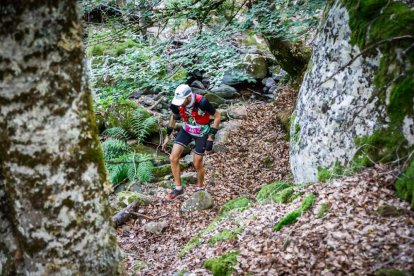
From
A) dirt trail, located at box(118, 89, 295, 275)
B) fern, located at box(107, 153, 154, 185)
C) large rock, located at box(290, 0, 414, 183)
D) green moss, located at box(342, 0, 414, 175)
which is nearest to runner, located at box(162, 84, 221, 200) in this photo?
dirt trail, located at box(118, 89, 295, 275)

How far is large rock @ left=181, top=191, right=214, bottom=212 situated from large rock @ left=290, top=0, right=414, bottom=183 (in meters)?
2.02

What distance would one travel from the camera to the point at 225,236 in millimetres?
5086

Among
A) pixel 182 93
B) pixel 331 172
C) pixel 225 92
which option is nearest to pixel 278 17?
pixel 182 93

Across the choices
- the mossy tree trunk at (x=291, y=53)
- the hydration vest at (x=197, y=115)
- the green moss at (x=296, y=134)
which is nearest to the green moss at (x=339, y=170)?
the green moss at (x=296, y=134)

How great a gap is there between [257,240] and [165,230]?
130 inches

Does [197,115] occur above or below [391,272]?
above

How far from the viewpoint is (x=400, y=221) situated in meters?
3.55

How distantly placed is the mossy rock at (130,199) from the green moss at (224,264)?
4.45 m

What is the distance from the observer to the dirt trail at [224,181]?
21.3ft

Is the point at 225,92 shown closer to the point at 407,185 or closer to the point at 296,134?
the point at 296,134

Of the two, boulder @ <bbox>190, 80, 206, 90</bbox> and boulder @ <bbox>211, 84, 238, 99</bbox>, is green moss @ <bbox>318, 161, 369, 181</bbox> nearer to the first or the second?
boulder @ <bbox>211, 84, 238, 99</bbox>

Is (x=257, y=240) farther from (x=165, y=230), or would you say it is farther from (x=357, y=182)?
(x=165, y=230)

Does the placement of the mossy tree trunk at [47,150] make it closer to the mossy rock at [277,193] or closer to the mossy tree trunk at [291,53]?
the mossy rock at [277,193]

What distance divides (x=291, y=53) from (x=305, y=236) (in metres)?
8.52
